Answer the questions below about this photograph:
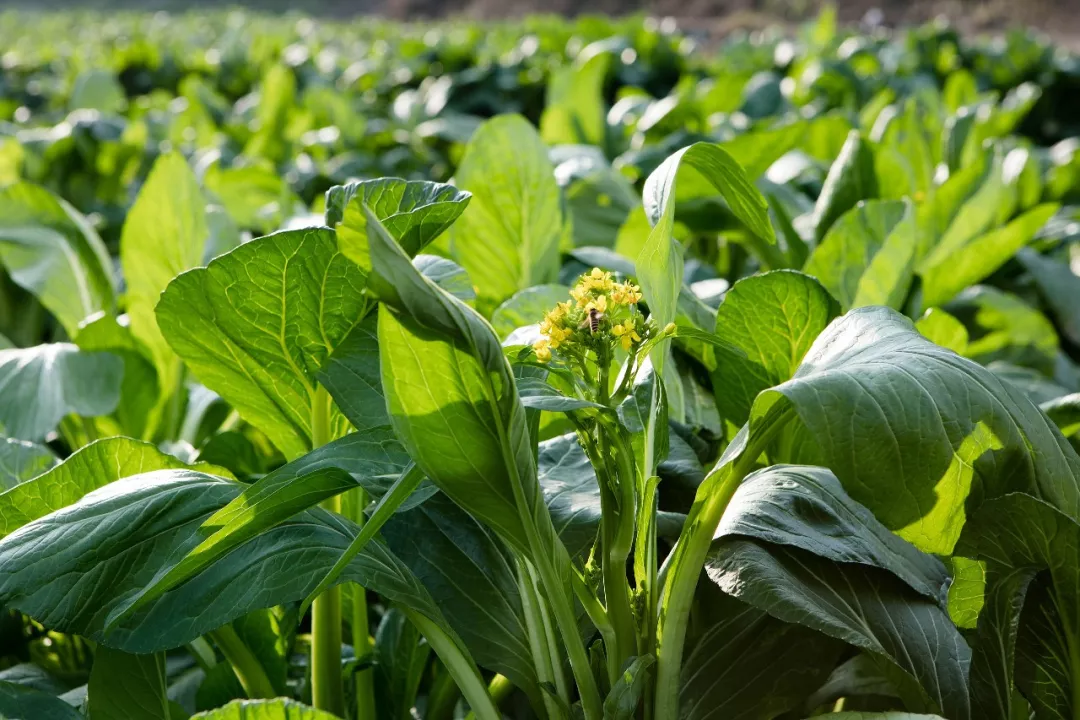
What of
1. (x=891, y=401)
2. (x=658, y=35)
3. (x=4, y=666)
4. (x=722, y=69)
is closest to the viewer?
(x=891, y=401)

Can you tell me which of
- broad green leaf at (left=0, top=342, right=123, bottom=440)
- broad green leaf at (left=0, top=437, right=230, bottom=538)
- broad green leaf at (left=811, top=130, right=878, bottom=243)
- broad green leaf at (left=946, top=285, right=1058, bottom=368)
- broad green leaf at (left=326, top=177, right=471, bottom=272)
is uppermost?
broad green leaf at (left=326, top=177, right=471, bottom=272)

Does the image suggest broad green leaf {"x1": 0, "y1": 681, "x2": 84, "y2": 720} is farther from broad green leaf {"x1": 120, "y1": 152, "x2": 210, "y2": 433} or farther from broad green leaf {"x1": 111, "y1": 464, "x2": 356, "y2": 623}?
broad green leaf {"x1": 120, "y1": 152, "x2": 210, "y2": 433}

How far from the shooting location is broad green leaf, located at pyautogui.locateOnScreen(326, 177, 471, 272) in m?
0.94

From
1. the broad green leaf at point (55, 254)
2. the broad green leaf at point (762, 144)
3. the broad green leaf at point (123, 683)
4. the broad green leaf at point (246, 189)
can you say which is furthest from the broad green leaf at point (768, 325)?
the broad green leaf at point (246, 189)

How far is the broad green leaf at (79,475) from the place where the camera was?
39.9 inches

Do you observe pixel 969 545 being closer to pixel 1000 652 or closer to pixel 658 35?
pixel 1000 652

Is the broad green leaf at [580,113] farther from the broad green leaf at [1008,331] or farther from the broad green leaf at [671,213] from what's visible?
the broad green leaf at [671,213]

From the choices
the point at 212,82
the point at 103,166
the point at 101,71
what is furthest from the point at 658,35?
the point at 103,166

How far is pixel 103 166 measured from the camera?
3.26 m

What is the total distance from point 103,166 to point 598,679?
284 cm

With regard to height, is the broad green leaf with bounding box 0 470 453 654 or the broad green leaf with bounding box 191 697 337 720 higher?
the broad green leaf with bounding box 0 470 453 654

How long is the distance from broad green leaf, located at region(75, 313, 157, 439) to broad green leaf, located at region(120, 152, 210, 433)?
23 mm

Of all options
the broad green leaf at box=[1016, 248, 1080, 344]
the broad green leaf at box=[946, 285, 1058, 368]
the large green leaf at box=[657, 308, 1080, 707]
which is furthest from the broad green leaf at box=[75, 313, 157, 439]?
the broad green leaf at box=[1016, 248, 1080, 344]

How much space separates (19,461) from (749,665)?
2.94 feet
